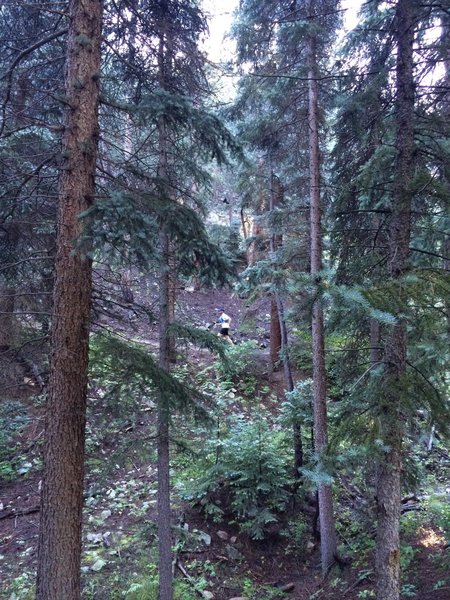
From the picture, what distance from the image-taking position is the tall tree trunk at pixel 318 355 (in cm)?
797

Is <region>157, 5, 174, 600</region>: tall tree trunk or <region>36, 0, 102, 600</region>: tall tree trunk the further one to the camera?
<region>157, 5, 174, 600</region>: tall tree trunk

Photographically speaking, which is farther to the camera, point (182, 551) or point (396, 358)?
point (182, 551)

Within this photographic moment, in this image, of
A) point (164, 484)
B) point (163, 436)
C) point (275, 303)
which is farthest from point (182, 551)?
point (275, 303)

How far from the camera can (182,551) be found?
8.34 metres

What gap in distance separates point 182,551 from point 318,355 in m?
4.57

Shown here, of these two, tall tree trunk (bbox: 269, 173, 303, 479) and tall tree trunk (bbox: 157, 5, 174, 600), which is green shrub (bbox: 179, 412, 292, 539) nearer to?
tall tree trunk (bbox: 269, 173, 303, 479)

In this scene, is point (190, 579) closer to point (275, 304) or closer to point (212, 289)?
point (212, 289)

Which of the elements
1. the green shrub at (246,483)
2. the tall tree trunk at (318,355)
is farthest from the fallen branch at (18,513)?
A: the tall tree trunk at (318,355)

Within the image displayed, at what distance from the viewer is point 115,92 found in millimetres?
6941

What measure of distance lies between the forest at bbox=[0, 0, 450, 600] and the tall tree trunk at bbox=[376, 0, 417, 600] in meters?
0.02

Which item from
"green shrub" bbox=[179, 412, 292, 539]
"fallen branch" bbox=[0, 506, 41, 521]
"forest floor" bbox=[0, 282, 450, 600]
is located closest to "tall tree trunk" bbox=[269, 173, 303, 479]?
"green shrub" bbox=[179, 412, 292, 539]

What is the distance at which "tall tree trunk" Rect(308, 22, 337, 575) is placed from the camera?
7.97 m

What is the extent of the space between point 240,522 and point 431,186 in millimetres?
7722

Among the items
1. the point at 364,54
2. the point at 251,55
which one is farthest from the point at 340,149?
the point at 251,55
